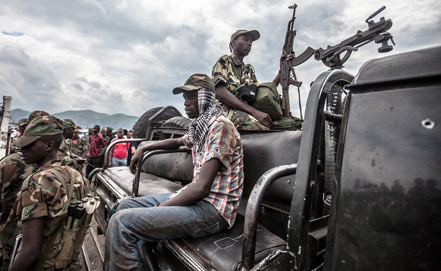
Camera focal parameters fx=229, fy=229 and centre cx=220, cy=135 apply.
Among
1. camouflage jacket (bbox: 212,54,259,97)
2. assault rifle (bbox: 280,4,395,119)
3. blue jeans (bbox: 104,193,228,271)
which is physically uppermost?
assault rifle (bbox: 280,4,395,119)

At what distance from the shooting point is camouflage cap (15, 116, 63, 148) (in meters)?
1.88

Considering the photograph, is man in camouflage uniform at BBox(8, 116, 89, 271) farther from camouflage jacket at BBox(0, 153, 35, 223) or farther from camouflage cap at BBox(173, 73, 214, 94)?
camouflage cap at BBox(173, 73, 214, 94)

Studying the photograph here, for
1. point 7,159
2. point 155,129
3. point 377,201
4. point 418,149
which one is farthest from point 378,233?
point 155,129

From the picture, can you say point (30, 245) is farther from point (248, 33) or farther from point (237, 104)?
point (248, 33)

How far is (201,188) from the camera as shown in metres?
1.59

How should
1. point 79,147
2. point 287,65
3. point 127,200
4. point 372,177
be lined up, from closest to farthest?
point 372,177 < point 127,200 < point 287,65 < point 79,147

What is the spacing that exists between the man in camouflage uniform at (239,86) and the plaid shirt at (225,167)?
2.17 feet

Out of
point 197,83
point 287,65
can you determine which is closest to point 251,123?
point 197,83

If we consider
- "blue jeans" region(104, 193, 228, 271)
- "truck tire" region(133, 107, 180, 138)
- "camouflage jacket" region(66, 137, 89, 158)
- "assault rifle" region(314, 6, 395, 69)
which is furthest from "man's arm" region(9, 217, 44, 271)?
"camouflage jacket" region(66, 137, 89, 158)

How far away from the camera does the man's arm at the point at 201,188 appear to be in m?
1.60

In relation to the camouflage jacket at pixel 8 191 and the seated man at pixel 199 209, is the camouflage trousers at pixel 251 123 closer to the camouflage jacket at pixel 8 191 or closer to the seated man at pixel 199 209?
the seated man at pixel 199 209

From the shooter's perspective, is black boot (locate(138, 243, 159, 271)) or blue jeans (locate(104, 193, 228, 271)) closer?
blue jeans (locate(104, 193, 228, 271))

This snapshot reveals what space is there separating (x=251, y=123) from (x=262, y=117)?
149mm

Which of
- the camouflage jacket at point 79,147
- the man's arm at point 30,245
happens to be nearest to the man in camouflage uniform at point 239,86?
the man's arm at point 30,245
